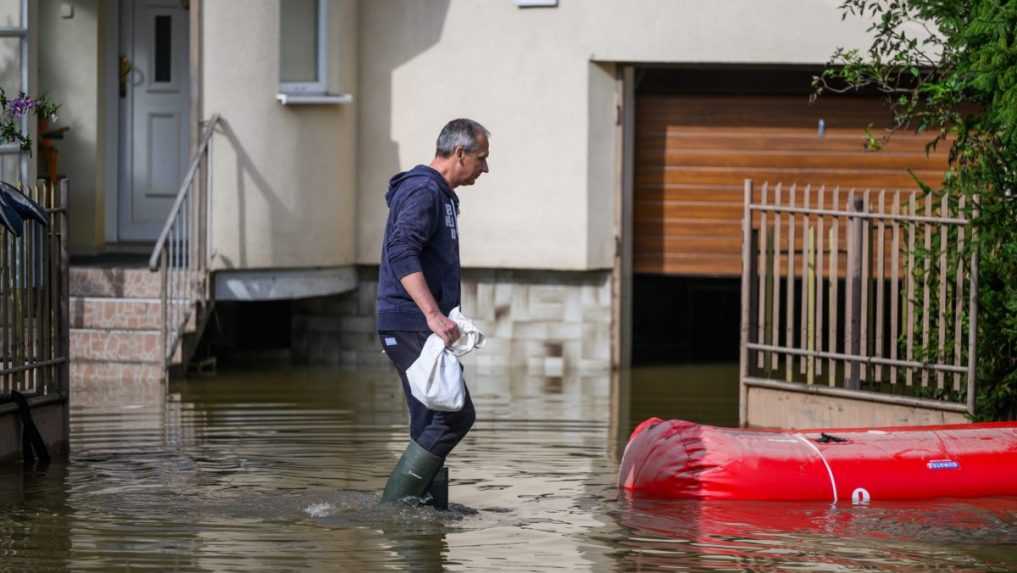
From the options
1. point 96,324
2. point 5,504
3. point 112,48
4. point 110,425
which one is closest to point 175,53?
point 112,48

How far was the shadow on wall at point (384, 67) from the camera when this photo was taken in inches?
646

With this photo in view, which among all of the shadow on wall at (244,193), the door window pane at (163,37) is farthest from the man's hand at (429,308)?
the door window pane at (163,37)

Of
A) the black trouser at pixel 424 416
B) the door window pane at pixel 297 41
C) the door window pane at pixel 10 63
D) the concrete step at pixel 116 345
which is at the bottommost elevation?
the concrete step at pixel 116 345

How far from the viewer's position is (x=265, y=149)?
1562 cm

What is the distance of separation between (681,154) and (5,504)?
29.7ft

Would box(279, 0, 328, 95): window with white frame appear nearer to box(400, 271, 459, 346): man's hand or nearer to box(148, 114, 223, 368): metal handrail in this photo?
box(148, 114, 223, 368): metal handrail

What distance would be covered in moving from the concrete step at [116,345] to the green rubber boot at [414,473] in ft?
22.8

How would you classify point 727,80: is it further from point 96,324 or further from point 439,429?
point 439,429

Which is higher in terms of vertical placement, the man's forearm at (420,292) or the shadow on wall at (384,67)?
the shadow on wall at (384,67)

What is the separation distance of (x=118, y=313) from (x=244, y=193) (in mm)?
1513

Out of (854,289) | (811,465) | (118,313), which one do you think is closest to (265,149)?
(118,313)

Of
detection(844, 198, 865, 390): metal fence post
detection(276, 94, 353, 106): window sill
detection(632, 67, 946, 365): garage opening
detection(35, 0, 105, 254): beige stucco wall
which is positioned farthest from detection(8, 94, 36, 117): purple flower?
detection(632, 67, 946, 365): garage opening

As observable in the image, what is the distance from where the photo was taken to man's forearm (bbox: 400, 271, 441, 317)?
7.81 m

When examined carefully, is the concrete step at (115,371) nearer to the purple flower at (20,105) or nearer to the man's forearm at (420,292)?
the purple flower at (20,105)
